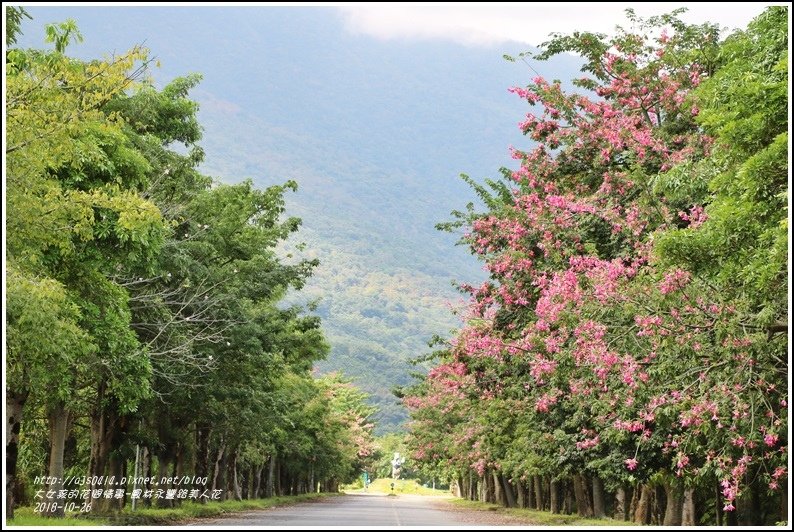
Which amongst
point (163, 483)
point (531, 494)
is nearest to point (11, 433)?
point (163, 483)

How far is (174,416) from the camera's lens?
110 ft

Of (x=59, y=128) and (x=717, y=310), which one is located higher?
(x=59, y=128)

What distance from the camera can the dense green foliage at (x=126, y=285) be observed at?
50.6ft

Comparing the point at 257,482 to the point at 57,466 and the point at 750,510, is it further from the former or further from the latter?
the point at 750,510

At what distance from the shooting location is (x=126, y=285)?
22750 mm

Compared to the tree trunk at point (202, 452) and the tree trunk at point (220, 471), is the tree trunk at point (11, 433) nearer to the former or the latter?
the tree trunk at point (202, 452)

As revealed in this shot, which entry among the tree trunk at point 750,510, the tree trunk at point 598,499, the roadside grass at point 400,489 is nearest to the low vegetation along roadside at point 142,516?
the tree trunk at point 598,499

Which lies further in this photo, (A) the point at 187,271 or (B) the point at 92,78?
(A) the point at 187,271

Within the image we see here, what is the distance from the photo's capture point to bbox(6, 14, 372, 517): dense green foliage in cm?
1544

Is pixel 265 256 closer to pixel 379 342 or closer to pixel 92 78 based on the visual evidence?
pixel 92 78

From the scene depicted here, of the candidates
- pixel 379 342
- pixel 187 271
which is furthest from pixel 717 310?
pixel 379 342

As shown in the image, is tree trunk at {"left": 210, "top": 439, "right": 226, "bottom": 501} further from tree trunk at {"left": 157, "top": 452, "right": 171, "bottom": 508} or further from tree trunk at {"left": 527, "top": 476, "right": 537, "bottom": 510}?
tree trunk at {"left": 527, "top": 476, "right": 537, "bottom": 510}

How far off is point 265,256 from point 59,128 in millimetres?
16519

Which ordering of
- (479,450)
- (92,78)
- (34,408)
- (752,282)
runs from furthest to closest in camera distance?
(479,450) < (34,408) < (92,78) < (752,282)
